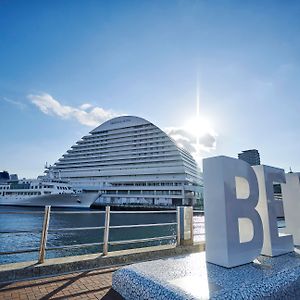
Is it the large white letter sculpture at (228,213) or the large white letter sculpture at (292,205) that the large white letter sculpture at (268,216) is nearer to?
the large white letter sculpture at (228,213)

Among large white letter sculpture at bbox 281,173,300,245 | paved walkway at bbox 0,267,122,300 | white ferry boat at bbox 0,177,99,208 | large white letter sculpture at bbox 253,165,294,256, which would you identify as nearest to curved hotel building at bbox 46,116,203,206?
white ferry boat at bbox 0,177,99,208

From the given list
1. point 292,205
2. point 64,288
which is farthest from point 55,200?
point 292,205

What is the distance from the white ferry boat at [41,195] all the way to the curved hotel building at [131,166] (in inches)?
244

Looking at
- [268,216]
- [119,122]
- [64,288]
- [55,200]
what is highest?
[119,122]

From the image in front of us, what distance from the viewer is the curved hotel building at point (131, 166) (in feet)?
153

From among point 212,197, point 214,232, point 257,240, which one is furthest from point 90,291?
point 257,240

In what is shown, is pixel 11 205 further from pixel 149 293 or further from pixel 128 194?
pixel 149 293

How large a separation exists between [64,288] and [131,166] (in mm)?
51207

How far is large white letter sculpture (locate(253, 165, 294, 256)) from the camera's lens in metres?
3.44

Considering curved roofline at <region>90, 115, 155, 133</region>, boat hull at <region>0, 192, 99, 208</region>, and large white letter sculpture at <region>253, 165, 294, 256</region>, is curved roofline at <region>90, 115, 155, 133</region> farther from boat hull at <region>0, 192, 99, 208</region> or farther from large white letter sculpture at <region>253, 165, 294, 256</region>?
large white letter sculpture at <region>253, 165, 294, 256</region>

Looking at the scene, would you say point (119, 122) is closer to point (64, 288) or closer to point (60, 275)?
point (60, 275)

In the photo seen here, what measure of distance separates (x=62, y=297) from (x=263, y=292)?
2.08 m

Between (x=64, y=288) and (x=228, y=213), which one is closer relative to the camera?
(x=64, y=288)

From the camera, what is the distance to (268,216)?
345 centimetres
